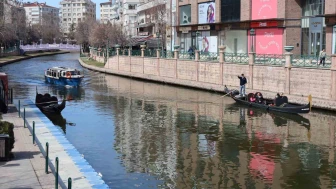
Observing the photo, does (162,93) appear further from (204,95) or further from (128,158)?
(128,158)

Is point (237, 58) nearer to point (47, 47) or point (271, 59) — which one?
point (271, 59)

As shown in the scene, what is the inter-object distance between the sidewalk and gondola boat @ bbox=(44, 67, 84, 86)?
34382 millimetres

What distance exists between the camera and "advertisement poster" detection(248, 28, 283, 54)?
176 feet

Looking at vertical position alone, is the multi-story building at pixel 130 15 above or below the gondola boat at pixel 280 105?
above

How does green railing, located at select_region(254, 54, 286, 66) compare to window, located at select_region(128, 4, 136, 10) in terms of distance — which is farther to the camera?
window, located at select_region(128, 4, 136, 10)

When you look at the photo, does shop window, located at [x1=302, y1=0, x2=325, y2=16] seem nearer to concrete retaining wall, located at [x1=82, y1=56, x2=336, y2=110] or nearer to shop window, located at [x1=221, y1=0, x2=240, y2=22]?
shop window, located at [x1=221, y1=0, x2=240, y2=22]

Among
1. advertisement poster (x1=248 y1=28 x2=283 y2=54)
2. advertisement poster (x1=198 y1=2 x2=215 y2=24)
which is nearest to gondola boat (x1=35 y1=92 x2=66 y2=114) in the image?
advertisement poster (x1=248 y1=28 x2=283 y2=54)

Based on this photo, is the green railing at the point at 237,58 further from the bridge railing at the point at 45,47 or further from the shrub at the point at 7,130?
the bridge railing at the point at 45,47

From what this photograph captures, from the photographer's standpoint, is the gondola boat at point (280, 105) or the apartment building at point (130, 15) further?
the apartment building at point (130, 15)

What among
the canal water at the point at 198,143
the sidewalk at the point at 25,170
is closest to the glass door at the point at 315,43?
the canal water at the point at 198,143

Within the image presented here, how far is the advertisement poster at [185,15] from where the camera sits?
72438 millimetres

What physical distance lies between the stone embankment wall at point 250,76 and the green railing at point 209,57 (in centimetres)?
71

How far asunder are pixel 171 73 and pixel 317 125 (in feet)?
98.5

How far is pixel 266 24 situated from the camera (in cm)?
5491
